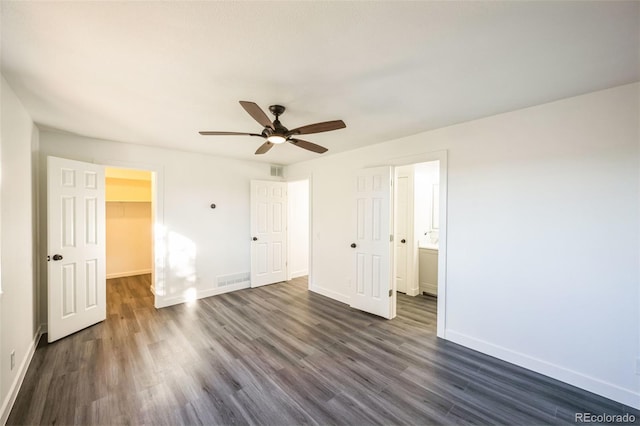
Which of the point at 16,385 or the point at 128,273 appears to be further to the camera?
the point at 128,273

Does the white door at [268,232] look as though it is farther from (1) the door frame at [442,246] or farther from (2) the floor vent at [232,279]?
(1) the door frame at [442,246]

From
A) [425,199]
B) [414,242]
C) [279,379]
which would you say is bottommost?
[279,379]

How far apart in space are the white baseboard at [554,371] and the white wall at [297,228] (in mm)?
3496

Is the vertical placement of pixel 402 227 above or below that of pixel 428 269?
above

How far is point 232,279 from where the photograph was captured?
4.82 m

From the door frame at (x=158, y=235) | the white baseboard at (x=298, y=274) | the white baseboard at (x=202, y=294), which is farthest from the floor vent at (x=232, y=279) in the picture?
the white baseboard at (x=298, y=274)

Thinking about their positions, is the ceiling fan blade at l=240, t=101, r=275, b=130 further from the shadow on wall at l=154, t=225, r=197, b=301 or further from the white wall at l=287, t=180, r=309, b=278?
the white wall at l=287, t=180, r=309, b=278

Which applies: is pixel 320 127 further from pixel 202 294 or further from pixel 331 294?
pixel 202 294

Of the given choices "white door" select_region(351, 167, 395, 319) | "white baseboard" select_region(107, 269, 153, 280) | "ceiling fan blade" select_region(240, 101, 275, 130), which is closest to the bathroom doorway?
"white door" select_region(351, 167, 395, 319)

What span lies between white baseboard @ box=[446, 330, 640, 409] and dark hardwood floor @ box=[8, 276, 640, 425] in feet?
0.22

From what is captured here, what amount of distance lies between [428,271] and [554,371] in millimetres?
2323

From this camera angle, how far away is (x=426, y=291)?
15.3ft

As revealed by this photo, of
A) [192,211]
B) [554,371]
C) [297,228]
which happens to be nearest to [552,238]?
[554,371]

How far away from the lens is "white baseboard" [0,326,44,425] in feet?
5.93
